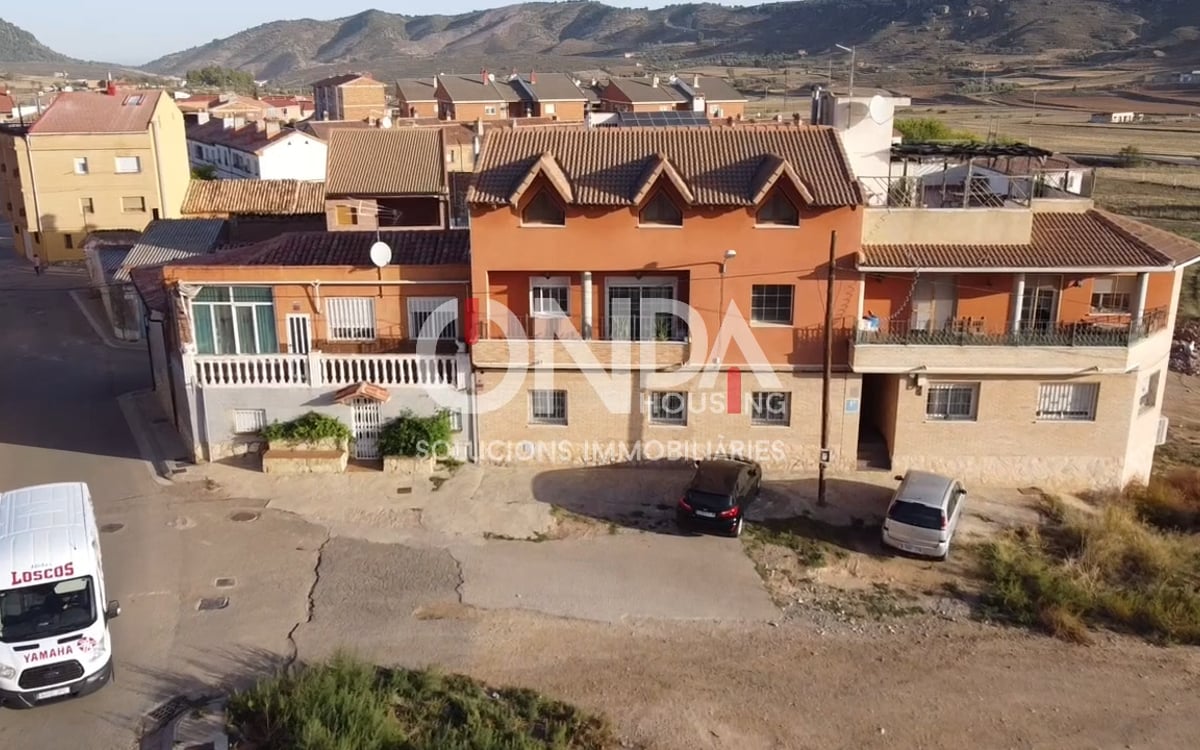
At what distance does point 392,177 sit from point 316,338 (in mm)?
14180

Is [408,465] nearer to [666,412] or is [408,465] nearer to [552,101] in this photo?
[666,412]

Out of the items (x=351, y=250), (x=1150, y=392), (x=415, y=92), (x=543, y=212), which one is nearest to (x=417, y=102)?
(x=415, y=92)

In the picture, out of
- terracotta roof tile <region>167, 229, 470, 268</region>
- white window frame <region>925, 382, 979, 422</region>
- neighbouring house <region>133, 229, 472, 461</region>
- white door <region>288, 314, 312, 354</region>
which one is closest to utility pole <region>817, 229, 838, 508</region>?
white window frame <region>925, 382, 979, 422</region>

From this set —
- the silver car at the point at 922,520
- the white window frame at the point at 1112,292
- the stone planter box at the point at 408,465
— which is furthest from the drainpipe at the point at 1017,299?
the stone planter box at the point at 408,465

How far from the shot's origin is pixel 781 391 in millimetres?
25625

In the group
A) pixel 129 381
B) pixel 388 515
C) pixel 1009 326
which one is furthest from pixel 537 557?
pixel 129 381

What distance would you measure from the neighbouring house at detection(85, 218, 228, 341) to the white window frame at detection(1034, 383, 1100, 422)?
2951cm

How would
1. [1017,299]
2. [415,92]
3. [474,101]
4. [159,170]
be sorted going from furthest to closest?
[415,92], [474,101], [159,170], [1017,299]

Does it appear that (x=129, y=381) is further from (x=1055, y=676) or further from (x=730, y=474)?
(x=1055, y=676)

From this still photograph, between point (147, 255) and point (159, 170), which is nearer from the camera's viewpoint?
point (147, 255)

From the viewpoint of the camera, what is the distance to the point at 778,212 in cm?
2459

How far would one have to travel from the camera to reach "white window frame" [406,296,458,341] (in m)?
26.3

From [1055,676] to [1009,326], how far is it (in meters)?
10.9

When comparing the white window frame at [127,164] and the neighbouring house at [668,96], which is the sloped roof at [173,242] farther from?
the neighbouring house at [668,96]
